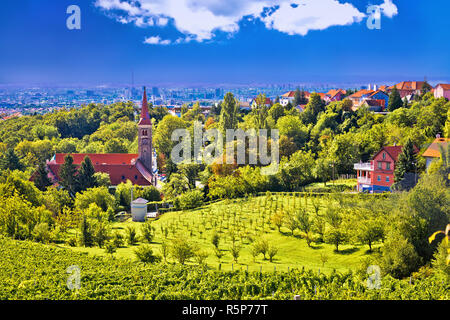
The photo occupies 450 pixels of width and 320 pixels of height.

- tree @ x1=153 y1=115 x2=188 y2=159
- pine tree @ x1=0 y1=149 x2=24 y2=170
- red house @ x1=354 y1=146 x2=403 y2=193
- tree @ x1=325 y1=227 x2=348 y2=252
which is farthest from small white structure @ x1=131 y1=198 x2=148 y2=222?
pine tree @ x1=0 y1=149 x2=24 y2=170

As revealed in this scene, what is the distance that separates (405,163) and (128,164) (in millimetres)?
30915

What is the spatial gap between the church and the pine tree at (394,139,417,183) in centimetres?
2620

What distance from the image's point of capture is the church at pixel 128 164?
47.2 metres

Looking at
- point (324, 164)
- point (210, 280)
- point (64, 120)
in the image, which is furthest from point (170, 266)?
point (64, 120)

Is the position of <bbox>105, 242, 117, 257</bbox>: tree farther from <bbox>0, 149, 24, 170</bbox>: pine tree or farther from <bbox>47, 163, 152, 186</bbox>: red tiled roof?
<bbox>0, 149, 24, 170</bbox>: pine tree

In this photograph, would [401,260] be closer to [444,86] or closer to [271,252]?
[271,252]

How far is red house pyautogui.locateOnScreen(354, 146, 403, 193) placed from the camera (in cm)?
3139

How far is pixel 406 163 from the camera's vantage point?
30578 millimetres

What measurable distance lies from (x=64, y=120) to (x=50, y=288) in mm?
79758

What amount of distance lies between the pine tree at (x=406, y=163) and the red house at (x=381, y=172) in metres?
0.56

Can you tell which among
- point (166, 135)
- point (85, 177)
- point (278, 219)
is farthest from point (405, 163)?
point (166, 135)

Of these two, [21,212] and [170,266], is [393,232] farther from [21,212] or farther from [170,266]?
[21,212]

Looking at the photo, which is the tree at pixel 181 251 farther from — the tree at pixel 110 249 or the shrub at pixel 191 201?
the shrub at pixel 191 201

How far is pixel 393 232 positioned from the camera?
17.7 metres
